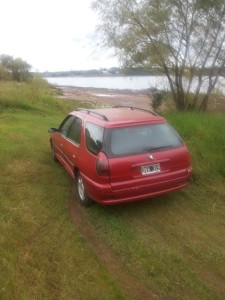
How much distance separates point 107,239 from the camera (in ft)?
17.4

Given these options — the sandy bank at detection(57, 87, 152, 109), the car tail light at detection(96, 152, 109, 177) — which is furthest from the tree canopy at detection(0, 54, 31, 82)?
the car tail light at detection(96, 152, 109, 177)

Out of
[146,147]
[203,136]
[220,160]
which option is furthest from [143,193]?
[203,136]

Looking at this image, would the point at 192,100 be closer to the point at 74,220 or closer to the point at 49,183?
the point at 49,183

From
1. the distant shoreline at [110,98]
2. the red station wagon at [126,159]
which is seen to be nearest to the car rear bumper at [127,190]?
the red station wagon at [126,159]

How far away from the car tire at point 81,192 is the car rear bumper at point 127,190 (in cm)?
28

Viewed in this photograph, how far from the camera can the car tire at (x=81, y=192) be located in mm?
6309

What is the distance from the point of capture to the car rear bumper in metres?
5.65

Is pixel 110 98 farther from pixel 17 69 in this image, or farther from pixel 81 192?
pixel 81 192

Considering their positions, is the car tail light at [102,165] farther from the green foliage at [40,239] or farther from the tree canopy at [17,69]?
the tree canopy at [17,69]

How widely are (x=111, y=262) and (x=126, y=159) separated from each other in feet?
5.47

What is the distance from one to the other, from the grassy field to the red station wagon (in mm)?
508

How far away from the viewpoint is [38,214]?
237 inches

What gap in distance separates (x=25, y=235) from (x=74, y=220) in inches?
36.2

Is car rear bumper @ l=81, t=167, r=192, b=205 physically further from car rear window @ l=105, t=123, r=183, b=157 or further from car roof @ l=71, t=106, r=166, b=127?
car roof @ l=71, t=106, r=166, b=127
